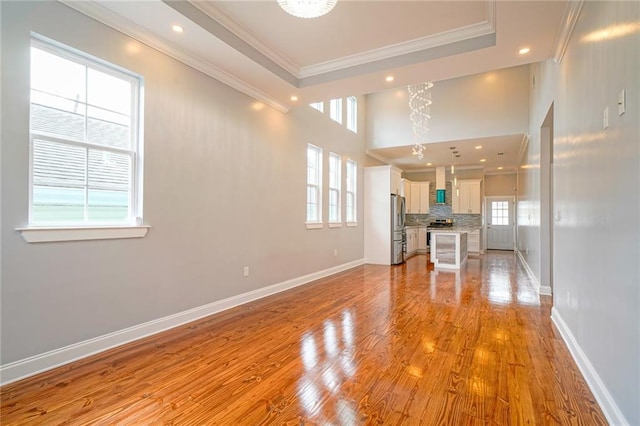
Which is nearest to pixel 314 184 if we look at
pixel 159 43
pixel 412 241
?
pixel 159 43

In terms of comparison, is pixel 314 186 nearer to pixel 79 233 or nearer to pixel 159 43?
pixel 159 43

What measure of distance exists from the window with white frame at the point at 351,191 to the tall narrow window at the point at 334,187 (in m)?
0.50

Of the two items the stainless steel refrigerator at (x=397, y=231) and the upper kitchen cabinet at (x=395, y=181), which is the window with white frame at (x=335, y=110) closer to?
the upper kitchen cabinet at (x=395, y=181)

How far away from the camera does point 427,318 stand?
11.7 feet

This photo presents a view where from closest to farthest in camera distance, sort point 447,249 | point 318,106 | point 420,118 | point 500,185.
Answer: point 318,106, point 420,118, point 447,249, point 500,185

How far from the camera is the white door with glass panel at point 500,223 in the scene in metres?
11.2

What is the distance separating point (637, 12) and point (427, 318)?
303 centimetres

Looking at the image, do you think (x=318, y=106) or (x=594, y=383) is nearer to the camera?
(x=594, y=383)

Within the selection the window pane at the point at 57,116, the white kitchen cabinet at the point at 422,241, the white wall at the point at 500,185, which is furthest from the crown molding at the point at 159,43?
the white wall at the point at 500,185

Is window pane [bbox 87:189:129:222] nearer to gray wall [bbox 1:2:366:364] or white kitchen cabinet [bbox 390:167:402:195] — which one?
gray wall [bbox 1:2:366:364]

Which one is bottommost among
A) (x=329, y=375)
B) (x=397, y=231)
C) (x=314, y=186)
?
(x=329, y=375)

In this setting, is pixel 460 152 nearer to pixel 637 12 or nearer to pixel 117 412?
pixel 637 12

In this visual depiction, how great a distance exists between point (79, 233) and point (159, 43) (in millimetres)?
1970

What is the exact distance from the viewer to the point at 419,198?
10664mm
